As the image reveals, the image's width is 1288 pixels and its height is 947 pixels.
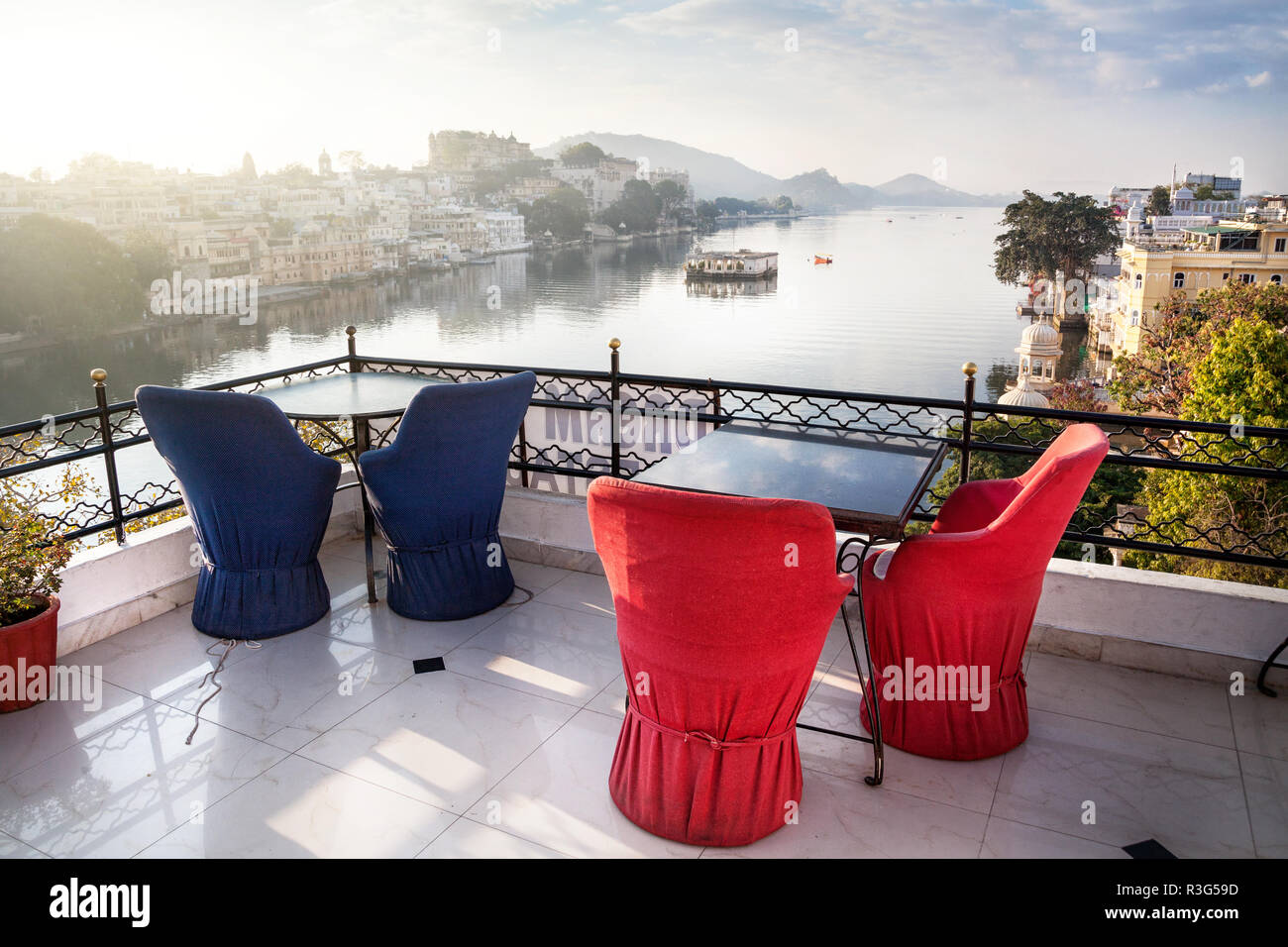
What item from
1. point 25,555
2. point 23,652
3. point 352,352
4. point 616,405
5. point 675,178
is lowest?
point 23,652

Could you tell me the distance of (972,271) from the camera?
246 ft

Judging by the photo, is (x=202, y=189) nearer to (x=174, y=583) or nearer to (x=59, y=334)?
(x=59, y=334)

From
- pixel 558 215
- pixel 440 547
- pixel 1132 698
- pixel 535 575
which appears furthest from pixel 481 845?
pixel 558 215

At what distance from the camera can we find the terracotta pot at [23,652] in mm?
2633

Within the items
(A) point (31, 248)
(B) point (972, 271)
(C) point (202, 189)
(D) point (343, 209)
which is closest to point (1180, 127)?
(B) point (972, 271)

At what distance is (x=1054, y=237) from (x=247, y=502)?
52.1 meters

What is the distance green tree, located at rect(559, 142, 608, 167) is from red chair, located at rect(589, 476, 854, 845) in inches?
2650

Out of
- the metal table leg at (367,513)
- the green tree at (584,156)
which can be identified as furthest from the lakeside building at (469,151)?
the metal table leg at (367,513)

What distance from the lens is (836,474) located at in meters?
2.33

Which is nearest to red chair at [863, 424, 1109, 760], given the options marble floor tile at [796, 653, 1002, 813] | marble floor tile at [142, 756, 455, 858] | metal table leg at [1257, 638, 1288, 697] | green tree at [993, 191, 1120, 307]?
marble floor tile at [796, 653, 1002, 813]

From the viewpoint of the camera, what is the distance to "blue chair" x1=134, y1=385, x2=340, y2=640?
2889 millimetres

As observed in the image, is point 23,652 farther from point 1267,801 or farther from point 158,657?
point 1267,801

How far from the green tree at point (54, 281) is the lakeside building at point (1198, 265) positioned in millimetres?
48817

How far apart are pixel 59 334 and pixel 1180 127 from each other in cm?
7344
